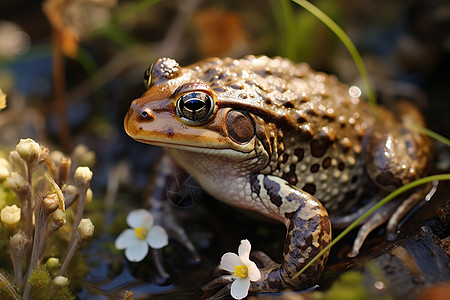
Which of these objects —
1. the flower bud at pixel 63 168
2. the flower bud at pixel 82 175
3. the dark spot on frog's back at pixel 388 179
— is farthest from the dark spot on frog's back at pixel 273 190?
the flower bud at pixel 63 168

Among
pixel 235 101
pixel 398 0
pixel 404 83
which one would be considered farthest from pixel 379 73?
pixel 235 101

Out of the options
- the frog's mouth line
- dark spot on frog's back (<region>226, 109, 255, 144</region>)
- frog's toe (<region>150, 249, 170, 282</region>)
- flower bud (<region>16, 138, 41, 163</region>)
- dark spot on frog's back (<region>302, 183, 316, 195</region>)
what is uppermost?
dark spot on frog's back (<region>226, 109, 255, 144</region>)

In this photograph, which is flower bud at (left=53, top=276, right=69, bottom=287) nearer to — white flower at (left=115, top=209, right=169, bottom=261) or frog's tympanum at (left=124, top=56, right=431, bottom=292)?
white flower at (left=115, top=209, right=169, bottom=261)

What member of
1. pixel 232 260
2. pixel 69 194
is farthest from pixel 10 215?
pixel 232 260

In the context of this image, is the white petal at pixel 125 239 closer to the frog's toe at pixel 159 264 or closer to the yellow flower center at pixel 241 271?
the frog's toe at pixel 159 264

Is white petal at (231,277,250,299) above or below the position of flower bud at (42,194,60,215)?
below

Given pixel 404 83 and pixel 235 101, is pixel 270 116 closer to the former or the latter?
pixel 235 101

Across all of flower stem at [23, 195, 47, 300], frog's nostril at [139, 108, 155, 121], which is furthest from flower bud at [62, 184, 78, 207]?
frog's nostril at [139, 108, 155, 121]
